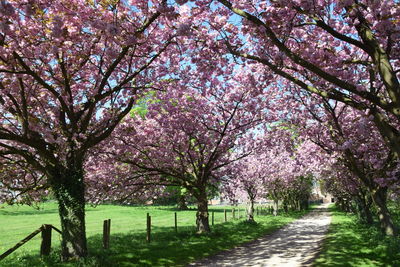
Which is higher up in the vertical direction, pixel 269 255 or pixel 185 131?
pixel 185 131

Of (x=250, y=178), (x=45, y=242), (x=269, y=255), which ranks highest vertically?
(x=250, y=178)

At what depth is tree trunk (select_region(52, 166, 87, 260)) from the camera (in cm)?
1095

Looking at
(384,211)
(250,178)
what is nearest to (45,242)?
(384,211)

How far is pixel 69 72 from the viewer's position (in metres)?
11.4

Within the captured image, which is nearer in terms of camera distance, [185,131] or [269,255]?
[269,255]

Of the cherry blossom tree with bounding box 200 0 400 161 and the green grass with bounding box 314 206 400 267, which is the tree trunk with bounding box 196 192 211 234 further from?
the cherry blossom tree with bounding box 200 0 400 161

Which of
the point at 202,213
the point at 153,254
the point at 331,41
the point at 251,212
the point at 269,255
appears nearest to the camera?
the point at 331,41

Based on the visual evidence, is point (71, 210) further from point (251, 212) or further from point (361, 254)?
point (251, 212)

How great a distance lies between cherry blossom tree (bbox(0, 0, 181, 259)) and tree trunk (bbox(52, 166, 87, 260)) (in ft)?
0.11

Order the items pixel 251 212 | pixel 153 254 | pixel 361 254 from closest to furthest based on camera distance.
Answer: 1. pixel 361 254
2. pixel 153 254
3. pixel 251 212

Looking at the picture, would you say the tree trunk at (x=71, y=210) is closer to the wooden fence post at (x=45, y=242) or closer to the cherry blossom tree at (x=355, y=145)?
the wooden fence post at (x=45, y=242)

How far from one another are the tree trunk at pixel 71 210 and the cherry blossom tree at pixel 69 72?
0.11 ft

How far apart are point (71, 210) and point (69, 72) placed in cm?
480

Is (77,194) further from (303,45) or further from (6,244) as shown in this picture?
(6,244)
